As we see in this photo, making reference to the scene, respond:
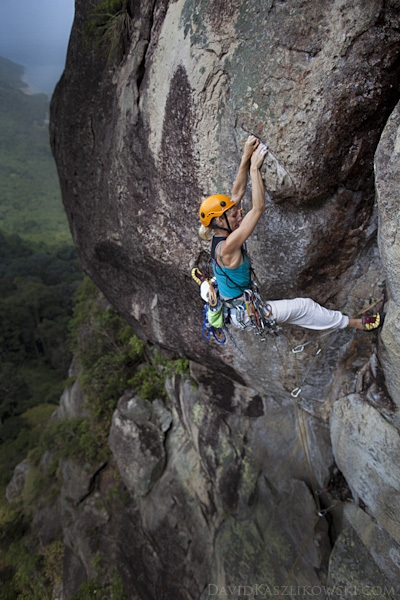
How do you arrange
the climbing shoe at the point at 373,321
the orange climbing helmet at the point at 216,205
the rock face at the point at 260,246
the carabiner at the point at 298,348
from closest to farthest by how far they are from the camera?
the rock face at the point at 260,246, the orange climbing helmet at the point at 216,205, the climbing shoe at the point at 373,321, the carabiner at the point at 298,348

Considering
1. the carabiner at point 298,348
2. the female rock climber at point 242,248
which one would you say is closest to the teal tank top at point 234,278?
the female rock climber at point 242,248

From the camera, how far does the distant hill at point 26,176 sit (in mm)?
48688

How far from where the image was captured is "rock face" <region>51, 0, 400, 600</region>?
9.34 ft

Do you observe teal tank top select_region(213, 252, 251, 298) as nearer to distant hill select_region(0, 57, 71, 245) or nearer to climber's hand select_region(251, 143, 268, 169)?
climber's hand select_region(251, 143, 268, 169)

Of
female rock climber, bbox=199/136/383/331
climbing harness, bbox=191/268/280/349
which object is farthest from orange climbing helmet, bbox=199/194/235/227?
climbing harness, bbox=191/268/280/349

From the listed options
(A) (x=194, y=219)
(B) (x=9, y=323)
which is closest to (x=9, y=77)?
(B) (x=9, y=323)

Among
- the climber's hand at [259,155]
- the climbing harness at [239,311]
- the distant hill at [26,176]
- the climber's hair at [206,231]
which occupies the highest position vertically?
the climber's hand at [259,155]

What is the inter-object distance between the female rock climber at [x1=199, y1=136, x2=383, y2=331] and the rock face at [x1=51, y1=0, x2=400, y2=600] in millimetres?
250

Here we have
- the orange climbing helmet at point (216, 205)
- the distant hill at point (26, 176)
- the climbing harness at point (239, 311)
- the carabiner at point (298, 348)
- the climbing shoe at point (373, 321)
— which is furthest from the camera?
the distant hill at point (26, 176)

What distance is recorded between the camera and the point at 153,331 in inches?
237

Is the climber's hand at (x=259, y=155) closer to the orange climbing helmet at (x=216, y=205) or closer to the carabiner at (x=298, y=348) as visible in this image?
the orange climbing helmet at (x=216, y=205)

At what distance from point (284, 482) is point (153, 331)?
318 centimetres

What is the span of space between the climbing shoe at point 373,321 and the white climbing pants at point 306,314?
24 centimetres

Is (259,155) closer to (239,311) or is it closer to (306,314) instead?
(239,311)
